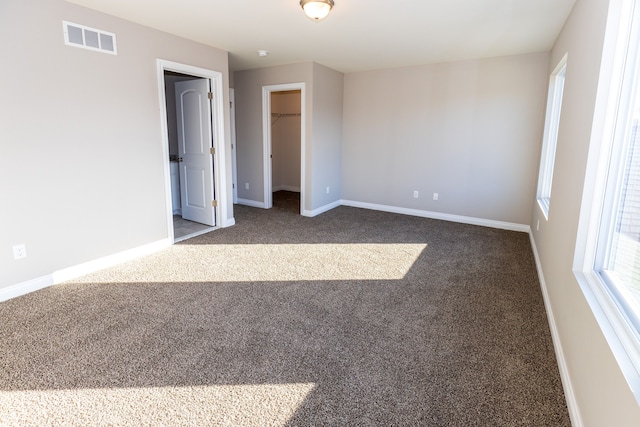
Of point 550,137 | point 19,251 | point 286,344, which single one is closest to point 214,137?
point 19,251

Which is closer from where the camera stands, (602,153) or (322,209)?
(602,153)

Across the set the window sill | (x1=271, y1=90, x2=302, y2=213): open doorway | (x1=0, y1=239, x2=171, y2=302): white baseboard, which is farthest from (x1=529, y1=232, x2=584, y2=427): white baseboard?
(x1=271, y1=90, x2=302, y2=213): open doorway

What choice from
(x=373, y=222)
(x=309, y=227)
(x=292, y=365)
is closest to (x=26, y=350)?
(x=292, y=365)

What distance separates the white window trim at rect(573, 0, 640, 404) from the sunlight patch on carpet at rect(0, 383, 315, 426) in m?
1.57

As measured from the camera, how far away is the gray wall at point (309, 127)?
5641 millimetres

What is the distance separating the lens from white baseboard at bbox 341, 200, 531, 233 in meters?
5.23

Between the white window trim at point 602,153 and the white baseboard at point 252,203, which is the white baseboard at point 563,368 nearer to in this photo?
the white window trim at point 602,153

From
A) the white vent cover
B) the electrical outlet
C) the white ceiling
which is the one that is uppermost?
the white ceiling

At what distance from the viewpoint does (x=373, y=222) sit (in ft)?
18.4

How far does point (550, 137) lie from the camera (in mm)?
4406

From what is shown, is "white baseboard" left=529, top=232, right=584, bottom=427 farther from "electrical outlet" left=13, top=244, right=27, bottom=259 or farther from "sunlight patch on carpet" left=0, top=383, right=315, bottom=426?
"electrical outlet" left=13, top=244, right=27, bottom=259

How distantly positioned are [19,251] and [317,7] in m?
3.24

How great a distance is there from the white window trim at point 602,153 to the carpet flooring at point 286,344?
63 centimetres

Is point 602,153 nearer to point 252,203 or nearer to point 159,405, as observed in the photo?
point 159,405
